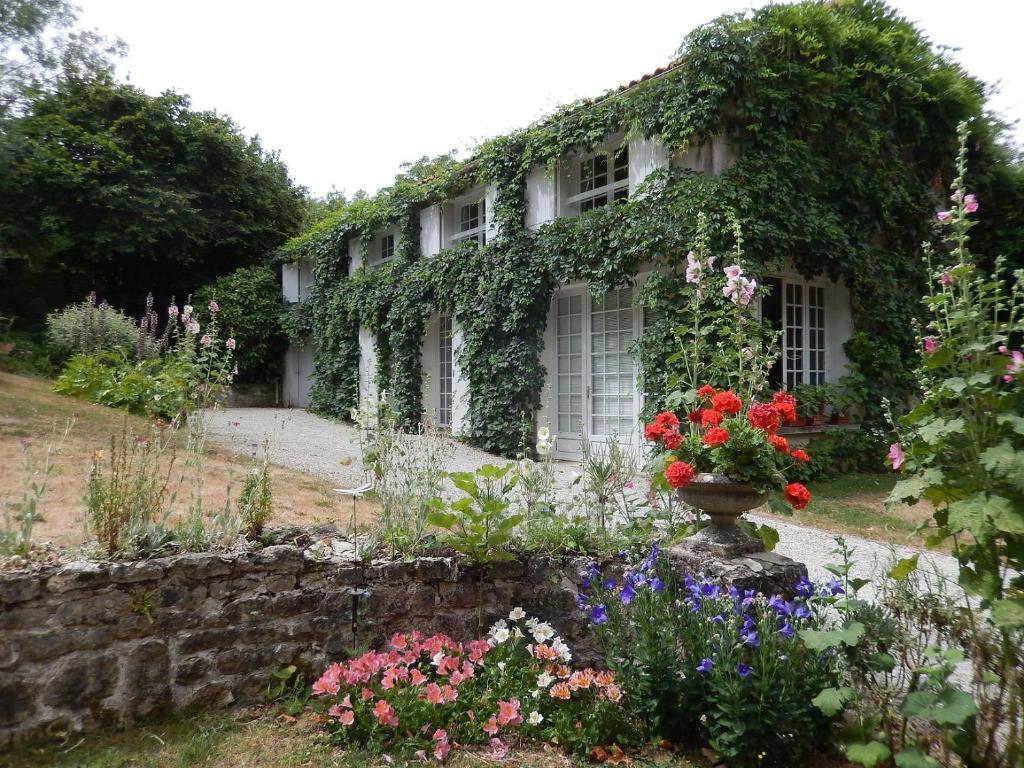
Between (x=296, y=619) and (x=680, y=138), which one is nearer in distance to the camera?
(x=296, y=619)

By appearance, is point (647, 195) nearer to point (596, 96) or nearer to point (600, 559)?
point (596, 96)

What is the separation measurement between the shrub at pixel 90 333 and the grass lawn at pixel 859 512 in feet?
36.2

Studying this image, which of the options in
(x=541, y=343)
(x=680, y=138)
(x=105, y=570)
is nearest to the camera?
(x=105, y=570)

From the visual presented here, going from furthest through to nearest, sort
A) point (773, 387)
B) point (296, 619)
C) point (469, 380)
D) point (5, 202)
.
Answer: point (5, 202)
point (469, 380)
point (773, 387)
point (296, 619)

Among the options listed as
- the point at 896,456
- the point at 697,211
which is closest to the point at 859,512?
the point at 697,211

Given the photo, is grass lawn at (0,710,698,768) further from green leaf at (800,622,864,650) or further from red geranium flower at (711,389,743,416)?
red geranium flower at (711,389,743,416)

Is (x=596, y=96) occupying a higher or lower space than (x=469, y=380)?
higher

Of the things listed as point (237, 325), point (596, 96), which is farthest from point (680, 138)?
point (237, 325)

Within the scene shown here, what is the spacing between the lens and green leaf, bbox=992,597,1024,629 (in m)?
1.94

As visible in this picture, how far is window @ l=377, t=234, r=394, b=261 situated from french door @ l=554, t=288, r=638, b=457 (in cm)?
554

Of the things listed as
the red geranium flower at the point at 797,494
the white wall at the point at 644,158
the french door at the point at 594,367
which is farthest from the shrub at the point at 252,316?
the red geranium flower at the point at 797,494

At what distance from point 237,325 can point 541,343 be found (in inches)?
373

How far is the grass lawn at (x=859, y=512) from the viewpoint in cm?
587

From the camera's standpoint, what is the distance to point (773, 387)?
826 cm
